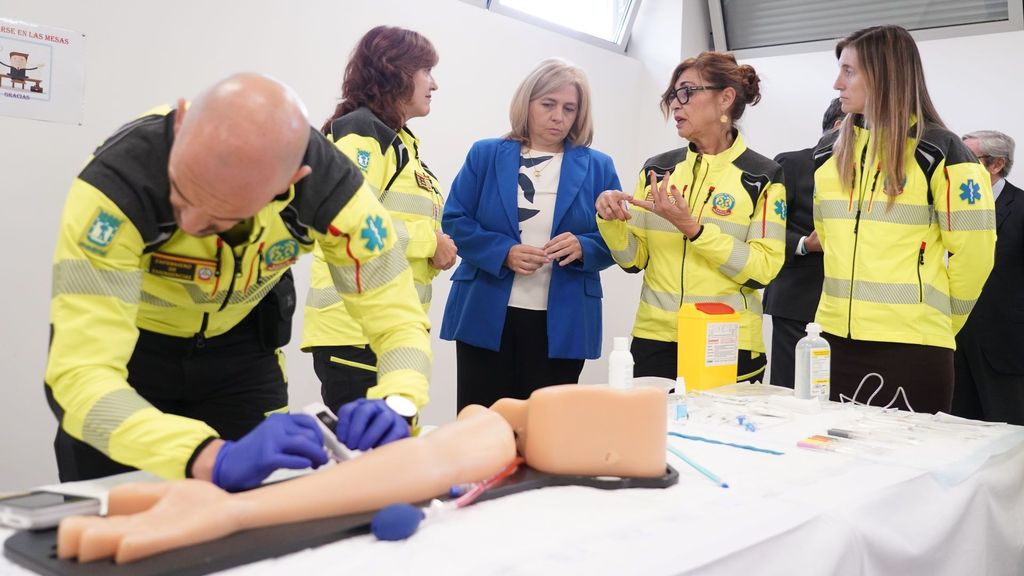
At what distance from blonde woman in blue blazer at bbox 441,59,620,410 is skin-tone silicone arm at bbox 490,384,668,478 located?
1.26 m

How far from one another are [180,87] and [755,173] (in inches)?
74.9

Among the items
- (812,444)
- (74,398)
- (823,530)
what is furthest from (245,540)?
(812,444)

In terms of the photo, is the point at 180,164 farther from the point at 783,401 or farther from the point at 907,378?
the point at 907,378

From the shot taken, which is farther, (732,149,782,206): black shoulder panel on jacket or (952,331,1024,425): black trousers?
(952,331,1024,425): black trousers

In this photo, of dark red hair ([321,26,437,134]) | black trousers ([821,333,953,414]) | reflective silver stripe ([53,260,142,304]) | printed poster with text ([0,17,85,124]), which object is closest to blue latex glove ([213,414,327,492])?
reflective silver stripe ([53,260,142,304])

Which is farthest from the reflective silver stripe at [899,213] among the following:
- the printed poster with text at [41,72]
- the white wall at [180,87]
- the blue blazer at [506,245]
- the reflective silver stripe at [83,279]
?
the printed poster with text at [41,72]

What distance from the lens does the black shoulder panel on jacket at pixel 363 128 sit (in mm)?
2168

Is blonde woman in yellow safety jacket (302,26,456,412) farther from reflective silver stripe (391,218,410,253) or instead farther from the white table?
the white table

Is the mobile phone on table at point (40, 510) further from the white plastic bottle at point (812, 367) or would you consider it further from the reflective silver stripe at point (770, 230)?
the reflective silver stripe at point (770, 230)

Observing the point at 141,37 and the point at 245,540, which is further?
the point at 141,37

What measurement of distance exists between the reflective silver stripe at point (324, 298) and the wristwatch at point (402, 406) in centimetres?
94

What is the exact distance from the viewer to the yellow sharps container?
199 centimetres

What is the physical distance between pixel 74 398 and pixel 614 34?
4351 millimetres

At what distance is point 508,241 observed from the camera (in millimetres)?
2508
